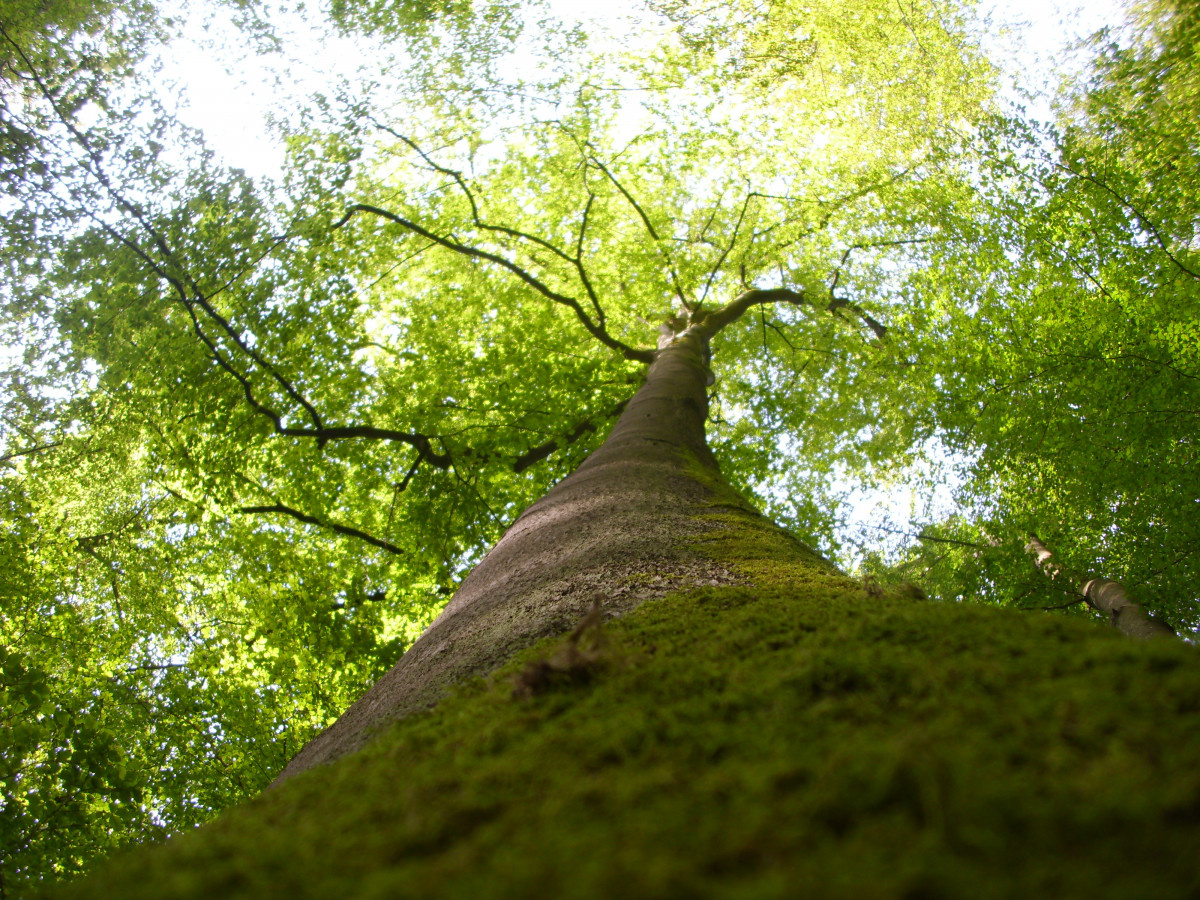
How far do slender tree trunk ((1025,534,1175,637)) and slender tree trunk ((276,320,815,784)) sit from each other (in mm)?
5825

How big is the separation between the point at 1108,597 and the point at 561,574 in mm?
8286

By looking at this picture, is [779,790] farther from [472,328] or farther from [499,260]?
[472,328]

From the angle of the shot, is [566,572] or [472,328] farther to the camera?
[472,328]

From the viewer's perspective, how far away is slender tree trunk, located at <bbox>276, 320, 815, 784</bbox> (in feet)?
6.10

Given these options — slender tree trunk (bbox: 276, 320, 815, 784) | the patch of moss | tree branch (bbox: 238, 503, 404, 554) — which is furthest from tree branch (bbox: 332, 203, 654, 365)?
the patch of moss

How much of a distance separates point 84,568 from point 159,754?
276cm

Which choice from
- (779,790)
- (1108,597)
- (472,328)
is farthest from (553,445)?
(779,790)

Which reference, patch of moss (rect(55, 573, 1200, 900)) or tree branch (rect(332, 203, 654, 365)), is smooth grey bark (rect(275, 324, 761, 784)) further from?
tree branch (rect(332, 203, 654, 365))

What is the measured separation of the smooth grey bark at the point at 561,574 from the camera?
1.85 meters

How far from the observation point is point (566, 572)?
2.28m

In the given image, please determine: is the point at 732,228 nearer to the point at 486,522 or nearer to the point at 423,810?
the point at 486,522

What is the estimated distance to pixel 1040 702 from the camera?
0.92 meters

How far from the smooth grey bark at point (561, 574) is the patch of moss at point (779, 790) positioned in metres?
0.52

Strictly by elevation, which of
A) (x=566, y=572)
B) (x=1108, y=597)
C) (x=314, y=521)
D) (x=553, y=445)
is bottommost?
(x=1108, y=597)
